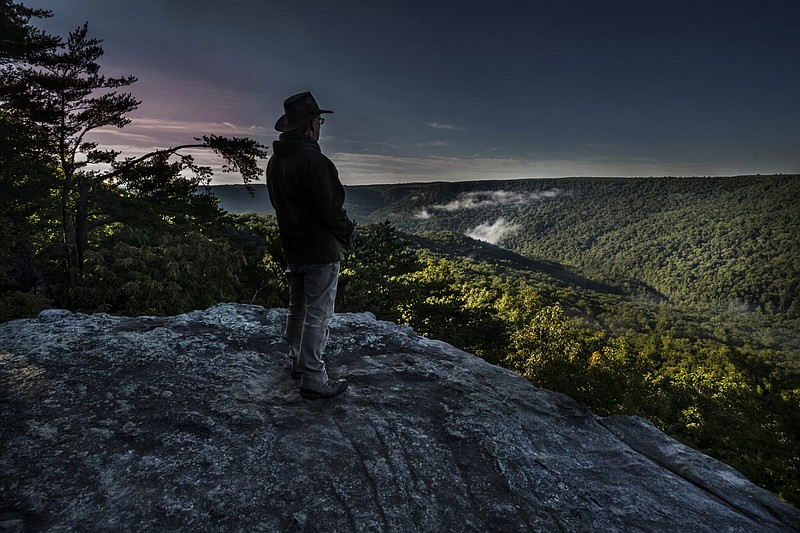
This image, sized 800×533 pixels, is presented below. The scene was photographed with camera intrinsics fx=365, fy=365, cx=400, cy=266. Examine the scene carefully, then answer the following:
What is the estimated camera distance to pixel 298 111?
3.41 m

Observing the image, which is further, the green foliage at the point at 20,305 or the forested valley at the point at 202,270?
the forested valley at the point at 202,270

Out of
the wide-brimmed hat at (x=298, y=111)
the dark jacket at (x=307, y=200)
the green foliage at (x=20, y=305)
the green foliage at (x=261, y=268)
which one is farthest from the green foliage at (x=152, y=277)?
the wide-brimmed hat at (x=298, y=111)

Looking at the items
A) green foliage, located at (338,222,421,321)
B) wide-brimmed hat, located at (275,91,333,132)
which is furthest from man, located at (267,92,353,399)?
green foliage, located at (338,222,421,321)

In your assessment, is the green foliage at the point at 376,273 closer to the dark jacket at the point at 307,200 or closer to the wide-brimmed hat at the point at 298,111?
the dark jacket at the point at 307,200

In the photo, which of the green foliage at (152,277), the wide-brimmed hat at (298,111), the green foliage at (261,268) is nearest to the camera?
the wide-brimmed hat at (298,111)

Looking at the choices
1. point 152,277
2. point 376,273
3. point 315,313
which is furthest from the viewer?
point 376,273

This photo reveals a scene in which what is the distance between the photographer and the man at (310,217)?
3.30 meters

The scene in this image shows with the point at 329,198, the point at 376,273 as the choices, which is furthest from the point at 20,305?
the point at 376,273

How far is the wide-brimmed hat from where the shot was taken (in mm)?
3391

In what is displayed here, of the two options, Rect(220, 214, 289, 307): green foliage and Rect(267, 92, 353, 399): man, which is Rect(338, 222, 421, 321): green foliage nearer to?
Rect(220, 214, 289, 307): green foliage

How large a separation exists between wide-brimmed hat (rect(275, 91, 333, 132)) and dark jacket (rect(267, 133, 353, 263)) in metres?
0.11

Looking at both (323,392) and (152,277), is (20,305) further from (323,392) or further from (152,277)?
(323,392)

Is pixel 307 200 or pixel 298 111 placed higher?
pixel 298 111

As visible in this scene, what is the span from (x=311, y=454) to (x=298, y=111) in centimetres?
299
